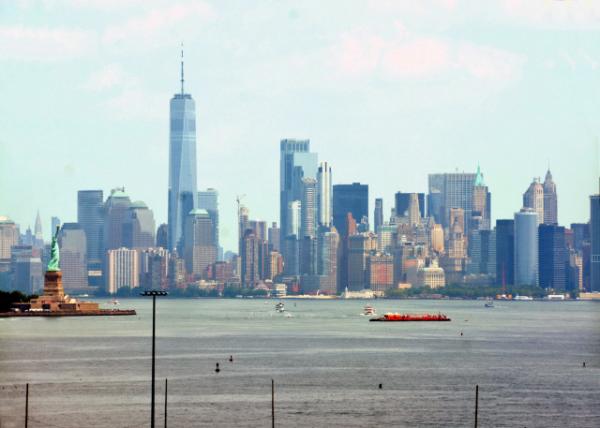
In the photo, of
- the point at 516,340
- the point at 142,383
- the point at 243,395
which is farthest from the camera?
the point at 516,340

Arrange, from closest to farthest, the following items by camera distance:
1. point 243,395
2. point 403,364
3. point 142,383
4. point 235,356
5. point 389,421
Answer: point 389,421 → point 243,395 → point 142,383 → point 403,364 → point 235,356

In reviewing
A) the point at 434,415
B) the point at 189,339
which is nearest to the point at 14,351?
the point at 189,339

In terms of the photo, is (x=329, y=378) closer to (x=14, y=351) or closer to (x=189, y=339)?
(x=14, y=351)

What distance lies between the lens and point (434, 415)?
100 meters

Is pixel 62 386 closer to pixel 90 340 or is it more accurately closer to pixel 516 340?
pixel 90 340

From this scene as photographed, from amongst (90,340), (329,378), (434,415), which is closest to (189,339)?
(90,340)

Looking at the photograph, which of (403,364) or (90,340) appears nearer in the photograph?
(403,364)

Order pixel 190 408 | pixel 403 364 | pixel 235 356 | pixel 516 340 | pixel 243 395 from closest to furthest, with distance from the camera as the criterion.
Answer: pixel 190 408 < pixel 243 395 < pixel 403 364 < pixel 235 356 < pixel 516 340

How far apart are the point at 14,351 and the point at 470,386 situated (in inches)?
2280

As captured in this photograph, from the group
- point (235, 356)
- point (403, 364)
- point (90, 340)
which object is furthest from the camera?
point (90, 340)

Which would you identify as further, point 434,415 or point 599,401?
point 599,401

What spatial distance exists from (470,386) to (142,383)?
2575cm

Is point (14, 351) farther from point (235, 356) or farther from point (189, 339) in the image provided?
point (189, 339)

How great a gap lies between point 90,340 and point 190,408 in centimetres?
8417
